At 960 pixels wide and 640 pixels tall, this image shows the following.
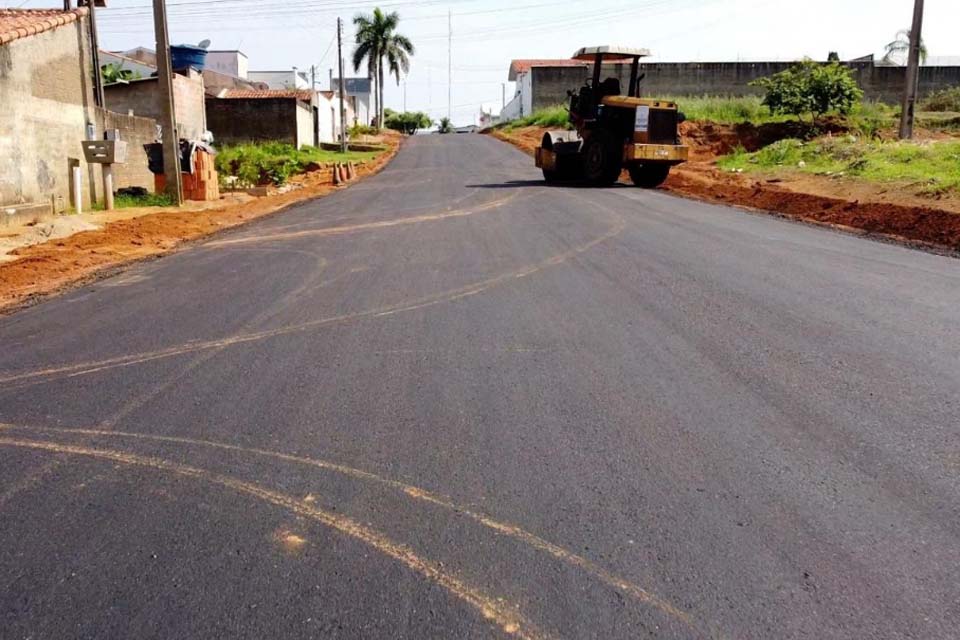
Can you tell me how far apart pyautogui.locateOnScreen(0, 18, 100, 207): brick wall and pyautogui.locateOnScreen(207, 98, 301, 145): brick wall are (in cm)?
2692

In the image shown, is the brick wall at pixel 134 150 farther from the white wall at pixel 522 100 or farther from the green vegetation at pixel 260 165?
the white wall at pixel 522 100

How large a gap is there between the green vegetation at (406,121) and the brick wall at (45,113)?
79676 millimetres

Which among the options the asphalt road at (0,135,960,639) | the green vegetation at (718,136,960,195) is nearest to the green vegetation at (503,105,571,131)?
the green vegetation at (718,136,960,195)

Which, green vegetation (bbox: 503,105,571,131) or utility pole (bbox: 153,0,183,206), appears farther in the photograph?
green vegetation (bbox: 503,105,571,131)

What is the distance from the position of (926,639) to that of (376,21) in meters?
76.7

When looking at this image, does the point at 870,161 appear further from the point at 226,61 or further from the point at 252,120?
the point at 226,61

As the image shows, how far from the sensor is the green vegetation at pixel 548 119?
51812 millimetres

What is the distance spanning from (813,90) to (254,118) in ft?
92.2

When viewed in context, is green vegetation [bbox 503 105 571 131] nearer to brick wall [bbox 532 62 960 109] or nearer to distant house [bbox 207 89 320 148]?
brick wall [bbox 532 62 960 109]

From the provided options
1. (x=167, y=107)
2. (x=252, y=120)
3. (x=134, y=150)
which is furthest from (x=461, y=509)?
(x=252, y=120)

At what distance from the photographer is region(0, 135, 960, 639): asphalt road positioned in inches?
128

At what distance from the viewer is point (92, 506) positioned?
4094 mm

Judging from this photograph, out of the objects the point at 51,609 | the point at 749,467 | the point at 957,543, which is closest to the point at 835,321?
the point at 749,467

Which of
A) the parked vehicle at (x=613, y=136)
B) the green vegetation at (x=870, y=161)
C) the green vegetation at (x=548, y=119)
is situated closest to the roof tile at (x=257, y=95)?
the green vegetation at (x=548, y=119)
